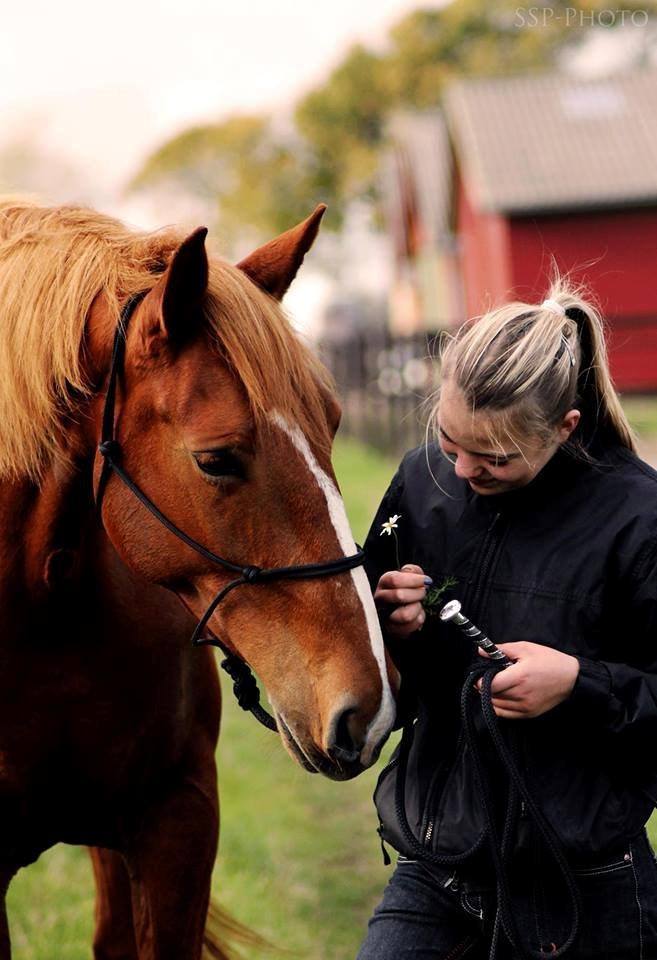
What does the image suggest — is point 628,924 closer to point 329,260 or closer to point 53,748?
point 53,748

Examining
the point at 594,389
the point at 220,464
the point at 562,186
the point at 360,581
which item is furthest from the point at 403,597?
the point at 562,186

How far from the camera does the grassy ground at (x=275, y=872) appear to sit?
12.5 ft

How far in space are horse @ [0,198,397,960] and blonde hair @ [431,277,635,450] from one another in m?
0.29

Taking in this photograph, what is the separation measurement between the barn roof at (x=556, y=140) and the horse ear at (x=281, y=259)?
20384 mm

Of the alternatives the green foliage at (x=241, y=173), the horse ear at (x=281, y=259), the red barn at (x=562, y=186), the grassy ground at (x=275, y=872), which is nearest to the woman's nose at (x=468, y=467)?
the horse ear at (x=281, y=259)

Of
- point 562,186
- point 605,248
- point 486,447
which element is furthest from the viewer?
point 562,186

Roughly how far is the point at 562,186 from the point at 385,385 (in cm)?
907

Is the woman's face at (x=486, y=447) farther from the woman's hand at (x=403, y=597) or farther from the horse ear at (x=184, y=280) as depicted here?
the horse ear at (x=184, y=280)

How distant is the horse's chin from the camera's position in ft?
6.70

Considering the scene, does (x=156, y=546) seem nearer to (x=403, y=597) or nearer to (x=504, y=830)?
(x=403, y=597)

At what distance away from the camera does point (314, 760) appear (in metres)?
2.08

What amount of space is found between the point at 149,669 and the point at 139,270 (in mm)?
826

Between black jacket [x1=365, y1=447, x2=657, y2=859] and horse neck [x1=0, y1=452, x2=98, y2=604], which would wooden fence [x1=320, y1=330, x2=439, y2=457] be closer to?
black jacket [x1=365, y1=447, x2=657, y2=859]

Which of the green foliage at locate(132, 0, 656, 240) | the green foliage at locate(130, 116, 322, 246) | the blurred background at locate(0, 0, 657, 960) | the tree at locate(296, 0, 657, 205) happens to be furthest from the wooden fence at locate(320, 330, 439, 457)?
the tree at locate(296, 0, 657, 205)
